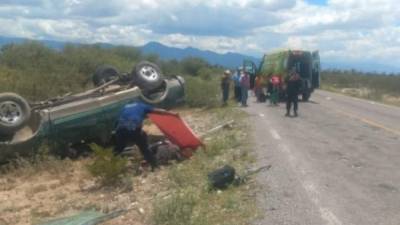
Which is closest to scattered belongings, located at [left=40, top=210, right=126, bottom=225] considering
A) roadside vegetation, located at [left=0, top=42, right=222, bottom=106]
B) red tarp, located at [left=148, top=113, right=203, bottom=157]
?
red tarp, located at [left=148, top=113, right=203, bottom=157]

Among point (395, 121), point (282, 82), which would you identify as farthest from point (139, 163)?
point (282, 82)

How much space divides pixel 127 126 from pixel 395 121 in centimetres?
1325

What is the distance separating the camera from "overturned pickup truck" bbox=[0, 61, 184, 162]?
1538cm

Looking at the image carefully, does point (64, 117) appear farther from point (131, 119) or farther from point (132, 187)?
point (132, 187)

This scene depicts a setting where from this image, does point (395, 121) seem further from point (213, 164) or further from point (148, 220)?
point (148, 220)

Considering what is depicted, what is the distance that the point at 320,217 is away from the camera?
332 inches

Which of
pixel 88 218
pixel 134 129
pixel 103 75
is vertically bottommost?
pixel 88 218

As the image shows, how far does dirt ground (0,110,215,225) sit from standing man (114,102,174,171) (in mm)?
408

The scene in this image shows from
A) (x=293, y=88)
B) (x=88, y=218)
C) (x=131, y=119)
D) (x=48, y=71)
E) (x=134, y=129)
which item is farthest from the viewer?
(x=48, y=71)

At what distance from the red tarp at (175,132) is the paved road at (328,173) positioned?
1.58 metres

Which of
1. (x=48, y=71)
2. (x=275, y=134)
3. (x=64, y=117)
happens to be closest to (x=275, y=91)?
(x=48, y=71)

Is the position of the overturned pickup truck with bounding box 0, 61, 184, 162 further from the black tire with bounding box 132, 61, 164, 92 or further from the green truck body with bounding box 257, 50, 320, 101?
the green truck body with bounding box 257, 50, 320, 101

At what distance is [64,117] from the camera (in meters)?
15.9

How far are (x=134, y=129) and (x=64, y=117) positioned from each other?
2.89 m
